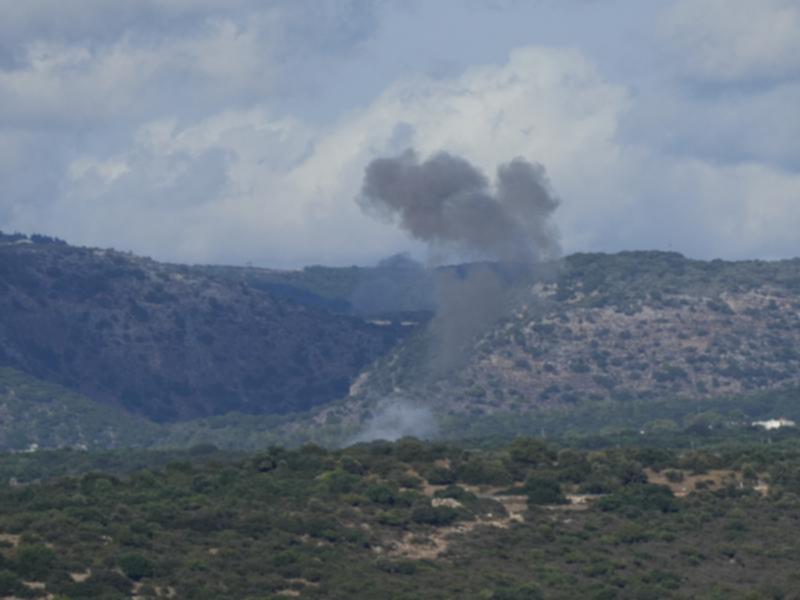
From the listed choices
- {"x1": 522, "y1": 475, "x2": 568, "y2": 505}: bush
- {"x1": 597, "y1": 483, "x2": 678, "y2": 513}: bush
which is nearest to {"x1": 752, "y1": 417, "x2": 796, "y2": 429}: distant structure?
{"x1": 597, "y1": 483, "x2": 678, "y2": 513}: bush

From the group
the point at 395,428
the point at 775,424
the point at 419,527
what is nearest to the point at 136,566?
the point at 419,527

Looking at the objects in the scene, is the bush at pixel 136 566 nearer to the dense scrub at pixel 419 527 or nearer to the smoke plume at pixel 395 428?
the dense scrub at pixel 419 527

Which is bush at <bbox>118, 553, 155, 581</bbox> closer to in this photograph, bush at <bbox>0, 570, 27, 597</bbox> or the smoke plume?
bush at <bbox>0, 570, 27, 597</bbox>

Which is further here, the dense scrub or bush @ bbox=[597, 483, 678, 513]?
bush @ bbox=[597, 483, 678, 513]

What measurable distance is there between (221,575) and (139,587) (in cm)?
386

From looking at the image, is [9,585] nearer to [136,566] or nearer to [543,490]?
[136,566]

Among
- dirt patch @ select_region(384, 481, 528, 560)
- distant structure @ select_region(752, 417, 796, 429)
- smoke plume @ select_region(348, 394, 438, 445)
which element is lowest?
dirt patch @ select_region(384, 481, 528, 560)

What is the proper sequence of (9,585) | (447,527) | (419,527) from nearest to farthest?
(9,585)
(419,527)
(447,527)

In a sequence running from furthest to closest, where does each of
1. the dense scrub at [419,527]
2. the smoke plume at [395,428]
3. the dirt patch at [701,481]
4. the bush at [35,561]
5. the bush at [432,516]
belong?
the smoke plume at [395,428], the dirt patch at [701,481], the bush at [432,516], the dense scrub at [419,527], the bush at [35,561]

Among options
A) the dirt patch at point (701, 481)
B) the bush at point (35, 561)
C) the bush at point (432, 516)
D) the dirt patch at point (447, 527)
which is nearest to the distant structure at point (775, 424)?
the dirt patch at point (701, 481)

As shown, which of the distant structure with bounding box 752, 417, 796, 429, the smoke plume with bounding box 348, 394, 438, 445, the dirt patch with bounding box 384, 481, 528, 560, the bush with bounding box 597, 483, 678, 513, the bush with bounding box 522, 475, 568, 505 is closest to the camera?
the dirt patch with bounding box 384, 481, 528, 560

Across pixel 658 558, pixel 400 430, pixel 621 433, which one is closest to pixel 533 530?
pixel 658 558

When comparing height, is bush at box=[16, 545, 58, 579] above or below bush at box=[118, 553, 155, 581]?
above

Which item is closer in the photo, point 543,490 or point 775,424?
point 543,490
